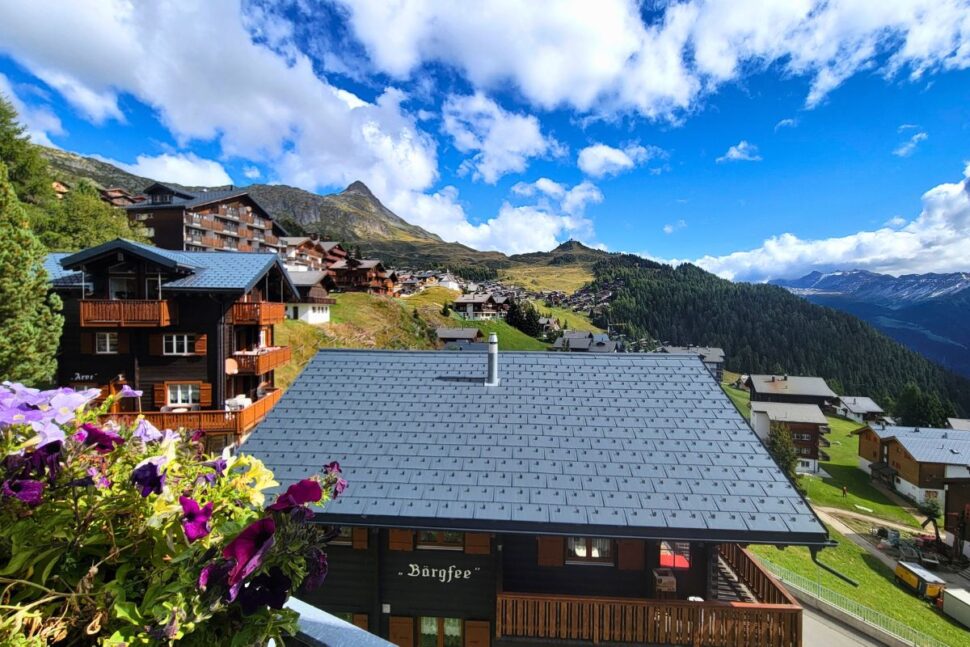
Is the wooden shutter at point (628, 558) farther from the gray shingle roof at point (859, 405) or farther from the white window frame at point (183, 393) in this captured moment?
the gray shingle roof at point (859, 405)

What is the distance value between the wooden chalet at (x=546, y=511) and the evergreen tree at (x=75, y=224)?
1433 inches

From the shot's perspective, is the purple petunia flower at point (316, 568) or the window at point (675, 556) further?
the window at point (675, 556)

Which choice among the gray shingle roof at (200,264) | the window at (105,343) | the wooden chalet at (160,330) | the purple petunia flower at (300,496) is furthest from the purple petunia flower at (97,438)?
the window at (105,343)

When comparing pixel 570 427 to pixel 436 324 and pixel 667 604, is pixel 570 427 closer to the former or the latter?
pixel 667 604

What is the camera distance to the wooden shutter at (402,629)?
32.8ft

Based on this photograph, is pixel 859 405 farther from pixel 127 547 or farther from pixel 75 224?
pixel 75 224

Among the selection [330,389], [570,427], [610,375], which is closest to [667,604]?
[570,427]

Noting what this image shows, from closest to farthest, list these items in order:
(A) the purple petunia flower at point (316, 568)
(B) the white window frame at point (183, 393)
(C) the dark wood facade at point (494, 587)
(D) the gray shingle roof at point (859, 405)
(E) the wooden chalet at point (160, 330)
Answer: (A) the purple petunia flower at point (316, 568) < (C) the dark wood facade at point (494, 587) < (E) the wooden chalet at point (160, 330) < (B) the white window frame at point (183, 393) < (D) the gray shingle roof at point (859, 405)

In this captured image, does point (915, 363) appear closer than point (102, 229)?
No

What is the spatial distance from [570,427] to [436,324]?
66049mm

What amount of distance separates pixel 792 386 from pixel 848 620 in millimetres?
101248

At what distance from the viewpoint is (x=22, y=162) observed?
3725cm

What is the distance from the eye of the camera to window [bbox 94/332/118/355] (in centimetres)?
2234

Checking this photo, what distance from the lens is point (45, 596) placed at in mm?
1383
